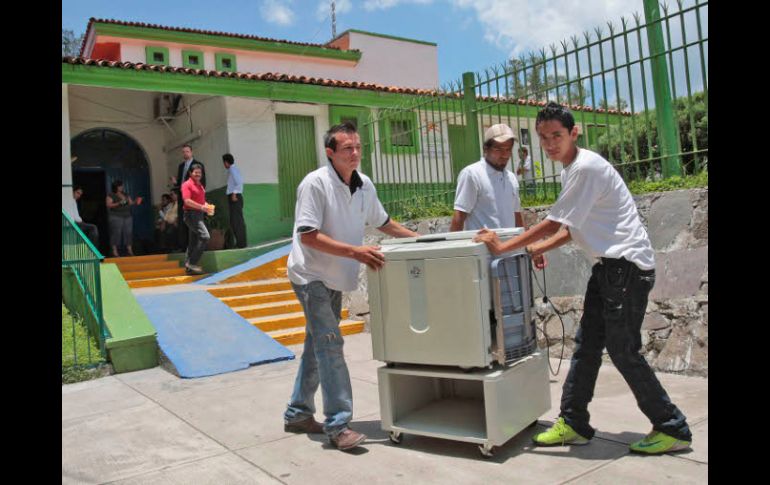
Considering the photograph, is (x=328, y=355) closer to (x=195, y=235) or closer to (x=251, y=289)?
(x=251, y=289)

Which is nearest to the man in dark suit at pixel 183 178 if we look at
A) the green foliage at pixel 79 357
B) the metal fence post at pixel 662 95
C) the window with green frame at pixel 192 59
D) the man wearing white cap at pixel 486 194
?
the green foliage at pixel 79 357

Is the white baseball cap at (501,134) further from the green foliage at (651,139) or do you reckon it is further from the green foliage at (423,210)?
the green foliage at (423,210)

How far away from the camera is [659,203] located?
5281 mm

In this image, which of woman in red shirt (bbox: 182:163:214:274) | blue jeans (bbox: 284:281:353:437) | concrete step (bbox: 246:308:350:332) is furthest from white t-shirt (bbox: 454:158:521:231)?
woman in red shirt (bbox: 182:163:214:274)

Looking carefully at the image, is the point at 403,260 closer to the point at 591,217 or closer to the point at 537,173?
the point at 591,217

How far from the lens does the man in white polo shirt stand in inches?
141

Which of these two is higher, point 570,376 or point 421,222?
point 421,222

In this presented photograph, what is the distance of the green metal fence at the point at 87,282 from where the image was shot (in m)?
6.14

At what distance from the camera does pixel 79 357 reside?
6066 millimetres

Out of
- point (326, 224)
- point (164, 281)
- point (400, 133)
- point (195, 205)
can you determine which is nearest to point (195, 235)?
point (195, 205)

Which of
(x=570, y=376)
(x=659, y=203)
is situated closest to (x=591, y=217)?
(x=570, y=376)

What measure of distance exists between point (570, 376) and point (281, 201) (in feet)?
32.9
